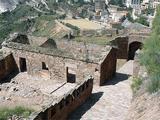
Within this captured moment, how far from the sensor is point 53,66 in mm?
19562

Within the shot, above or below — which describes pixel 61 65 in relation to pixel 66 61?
below

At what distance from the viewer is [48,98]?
54.9ft

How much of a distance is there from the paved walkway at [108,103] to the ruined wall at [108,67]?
1.17 feet

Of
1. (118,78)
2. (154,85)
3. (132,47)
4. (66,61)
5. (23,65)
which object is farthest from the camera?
(132,47)

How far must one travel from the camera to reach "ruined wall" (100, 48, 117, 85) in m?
18.6

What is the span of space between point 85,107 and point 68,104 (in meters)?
1.23

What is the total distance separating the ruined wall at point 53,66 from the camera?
61.7ft

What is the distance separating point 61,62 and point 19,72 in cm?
331

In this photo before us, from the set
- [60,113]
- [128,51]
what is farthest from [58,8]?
[60,113]

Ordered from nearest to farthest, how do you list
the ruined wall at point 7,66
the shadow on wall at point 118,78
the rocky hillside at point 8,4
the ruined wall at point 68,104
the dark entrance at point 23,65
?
the ruined wall at point 68,104
the shadow on wall at point 118,78
the ruined wall at point 7,66
the dark entrance at point 23,65
the rocky hillside at point 8,4

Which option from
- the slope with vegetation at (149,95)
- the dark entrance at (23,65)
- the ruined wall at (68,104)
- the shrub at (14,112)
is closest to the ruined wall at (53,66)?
the dark entrance at (23,65)

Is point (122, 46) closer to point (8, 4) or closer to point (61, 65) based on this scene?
point (61, 65)

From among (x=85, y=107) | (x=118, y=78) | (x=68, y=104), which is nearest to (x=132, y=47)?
(x=118, y=78)

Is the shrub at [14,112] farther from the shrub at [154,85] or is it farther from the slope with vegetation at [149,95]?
the shrub at [154,85]
